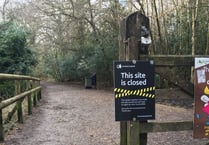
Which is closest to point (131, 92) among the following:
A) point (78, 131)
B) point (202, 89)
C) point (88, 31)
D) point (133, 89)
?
point (133, 89)

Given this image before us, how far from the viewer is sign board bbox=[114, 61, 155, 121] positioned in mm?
3691

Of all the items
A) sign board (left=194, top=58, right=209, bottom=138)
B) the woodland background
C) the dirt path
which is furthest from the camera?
the woodland background

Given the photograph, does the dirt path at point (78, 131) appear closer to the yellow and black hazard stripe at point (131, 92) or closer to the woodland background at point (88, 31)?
the yellow and black hazard stripe at point (131, 92)

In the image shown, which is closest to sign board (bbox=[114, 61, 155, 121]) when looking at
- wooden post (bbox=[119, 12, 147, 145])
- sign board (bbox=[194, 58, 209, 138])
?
wooden post (bbox=[119, 12, 147, 145])

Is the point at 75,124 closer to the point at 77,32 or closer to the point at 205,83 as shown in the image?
the point at 205,83

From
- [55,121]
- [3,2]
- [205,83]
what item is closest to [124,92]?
[205,83]

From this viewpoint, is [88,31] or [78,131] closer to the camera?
[78,131]

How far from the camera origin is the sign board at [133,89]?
369cm

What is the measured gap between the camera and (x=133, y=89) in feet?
12.2

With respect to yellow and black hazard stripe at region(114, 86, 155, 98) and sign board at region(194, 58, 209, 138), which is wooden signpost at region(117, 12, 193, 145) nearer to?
yellow and black hazard stripe at region(114, 86, 155, 98)

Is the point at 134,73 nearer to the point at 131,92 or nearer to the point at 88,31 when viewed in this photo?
the point at 131,92

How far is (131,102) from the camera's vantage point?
12.2 ft

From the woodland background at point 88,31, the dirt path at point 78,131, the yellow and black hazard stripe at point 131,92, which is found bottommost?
the dirt path at point 78,131

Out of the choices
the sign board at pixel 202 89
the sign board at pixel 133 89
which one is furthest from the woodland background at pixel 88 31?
the sign board at pixel 133 89
